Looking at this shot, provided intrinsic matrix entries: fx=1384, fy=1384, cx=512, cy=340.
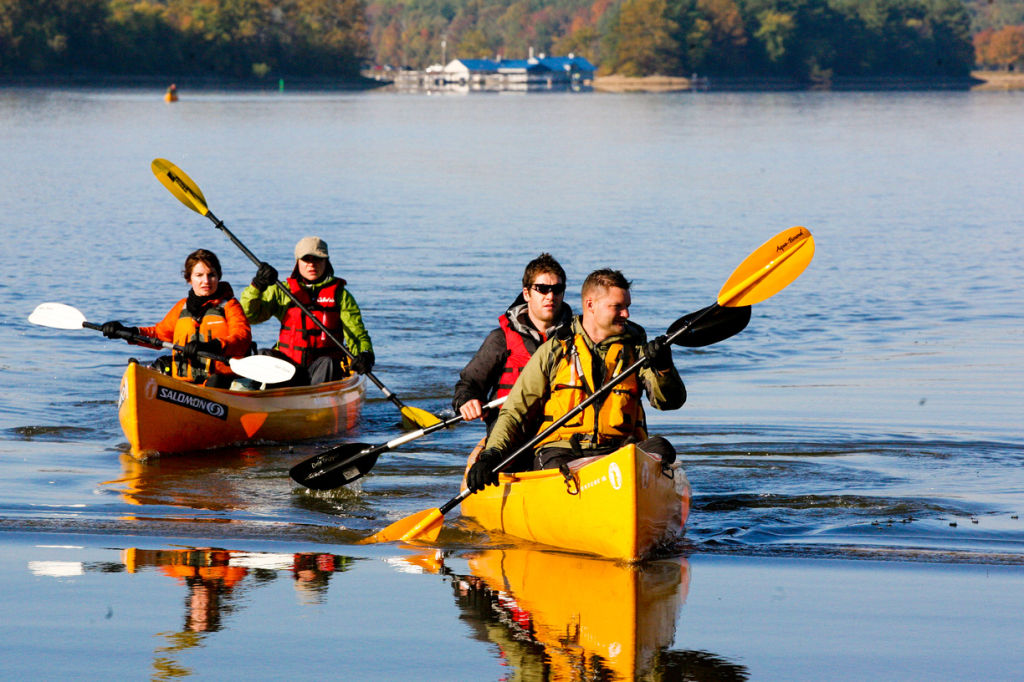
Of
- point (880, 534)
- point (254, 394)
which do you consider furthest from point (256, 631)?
point (254, 394)

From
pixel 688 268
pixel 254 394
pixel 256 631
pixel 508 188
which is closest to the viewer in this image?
pixel 256 631

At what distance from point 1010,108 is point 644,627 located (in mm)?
93609

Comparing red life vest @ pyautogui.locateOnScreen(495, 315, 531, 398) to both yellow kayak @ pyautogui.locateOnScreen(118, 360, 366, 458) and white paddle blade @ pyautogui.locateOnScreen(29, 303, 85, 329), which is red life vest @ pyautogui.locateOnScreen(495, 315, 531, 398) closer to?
yellow kayak @ pyautogui.locateOnScreen(118, 360, 366, 458)

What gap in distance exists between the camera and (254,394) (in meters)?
9.80

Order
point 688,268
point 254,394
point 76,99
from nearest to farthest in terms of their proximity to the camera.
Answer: point 254,394, point 688,268, point 76,99

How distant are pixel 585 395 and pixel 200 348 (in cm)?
382

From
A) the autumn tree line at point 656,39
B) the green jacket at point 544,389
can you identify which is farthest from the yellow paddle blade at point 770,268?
the autumn tree line at point 656,39

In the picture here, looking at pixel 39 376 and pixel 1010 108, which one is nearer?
pixel 39 376

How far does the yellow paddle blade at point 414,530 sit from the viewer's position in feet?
23.3

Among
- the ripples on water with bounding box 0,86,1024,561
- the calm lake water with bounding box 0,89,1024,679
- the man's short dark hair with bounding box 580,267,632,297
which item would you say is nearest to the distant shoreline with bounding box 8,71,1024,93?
the ripples on water with bounding box 0,86,1024,561

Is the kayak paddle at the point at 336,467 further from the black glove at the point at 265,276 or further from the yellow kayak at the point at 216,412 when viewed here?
the black glove at the point at 265,276

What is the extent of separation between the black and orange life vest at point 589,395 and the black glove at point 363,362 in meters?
3.04

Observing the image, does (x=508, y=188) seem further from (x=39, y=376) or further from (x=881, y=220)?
Result: (x=39, y=376)

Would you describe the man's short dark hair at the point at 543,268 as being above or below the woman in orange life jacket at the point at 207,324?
above
